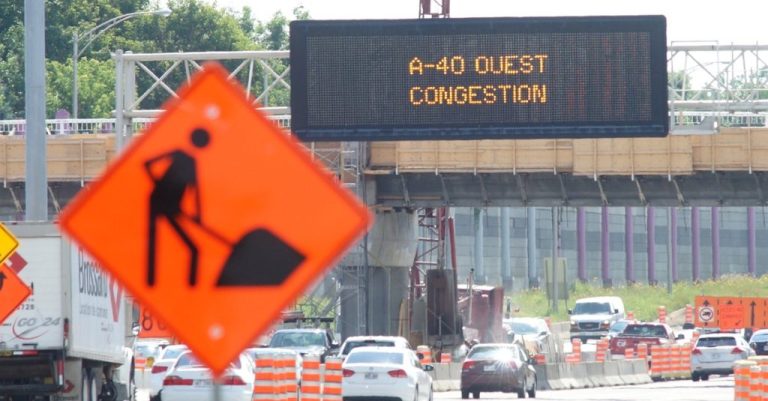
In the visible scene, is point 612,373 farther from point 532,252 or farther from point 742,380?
point 532,252

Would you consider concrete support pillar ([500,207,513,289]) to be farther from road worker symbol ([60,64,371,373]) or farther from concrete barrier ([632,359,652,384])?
road worker symbol ([60,64,371,373])

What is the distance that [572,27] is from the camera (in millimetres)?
27859

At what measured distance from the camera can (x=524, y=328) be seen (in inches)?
2261

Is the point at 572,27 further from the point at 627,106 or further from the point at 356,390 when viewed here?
the point at 356,390

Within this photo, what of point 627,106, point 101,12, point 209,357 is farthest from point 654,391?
point 101,12

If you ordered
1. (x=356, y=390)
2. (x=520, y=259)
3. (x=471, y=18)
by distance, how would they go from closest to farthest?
(x=471, y=18) → (x=356, y=390) → (x=520, y=259)

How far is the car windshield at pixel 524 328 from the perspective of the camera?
56719 mm

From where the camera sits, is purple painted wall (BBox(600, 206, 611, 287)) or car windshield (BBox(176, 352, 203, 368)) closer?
car windshield (BBox(176, 352, 203, 368))

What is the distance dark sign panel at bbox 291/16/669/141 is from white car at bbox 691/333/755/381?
73.3 ft

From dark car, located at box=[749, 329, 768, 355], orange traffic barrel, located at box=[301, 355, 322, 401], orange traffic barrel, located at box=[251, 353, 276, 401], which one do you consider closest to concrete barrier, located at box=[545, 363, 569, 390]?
dark car, located at box=[749, 329, 768, 355]

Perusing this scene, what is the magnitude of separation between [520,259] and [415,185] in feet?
168

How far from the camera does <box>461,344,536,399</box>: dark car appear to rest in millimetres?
39000

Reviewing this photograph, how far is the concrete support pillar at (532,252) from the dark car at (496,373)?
165 feet

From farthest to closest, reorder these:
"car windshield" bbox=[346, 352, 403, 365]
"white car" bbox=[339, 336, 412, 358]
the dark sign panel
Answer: "white car" bbox=[339, 336, 412, 358] < "car windshield" bbox=[346, 352, 403, 365] < the dark sign panel
